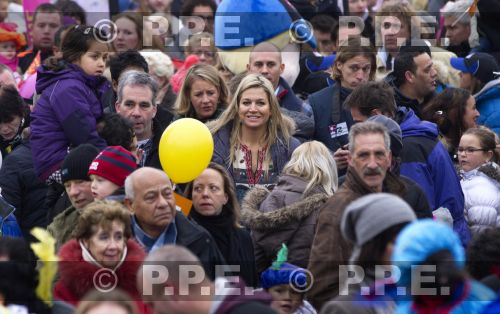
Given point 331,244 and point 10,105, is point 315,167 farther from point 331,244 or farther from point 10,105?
point 10,105

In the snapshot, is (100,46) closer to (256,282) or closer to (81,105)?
(81,105)

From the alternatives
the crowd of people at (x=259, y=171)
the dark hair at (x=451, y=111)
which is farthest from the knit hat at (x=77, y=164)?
the dark hair at (x=451, y=111)

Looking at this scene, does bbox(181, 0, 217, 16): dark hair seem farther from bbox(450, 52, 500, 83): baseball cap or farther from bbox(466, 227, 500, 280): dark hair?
bbox(466, 227, 500, 280): dark hair

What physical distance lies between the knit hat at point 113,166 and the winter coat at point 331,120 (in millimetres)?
2342

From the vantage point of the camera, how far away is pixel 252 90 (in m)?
10.1

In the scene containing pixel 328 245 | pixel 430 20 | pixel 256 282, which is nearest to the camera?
pixel 328 245

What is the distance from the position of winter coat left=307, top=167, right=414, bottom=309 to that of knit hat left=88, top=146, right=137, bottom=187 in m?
1.51

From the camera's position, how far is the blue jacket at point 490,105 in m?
12.0

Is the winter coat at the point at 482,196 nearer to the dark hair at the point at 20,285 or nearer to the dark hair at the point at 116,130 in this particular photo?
the dark hair at the point at 116,130

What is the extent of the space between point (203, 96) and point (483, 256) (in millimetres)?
3879

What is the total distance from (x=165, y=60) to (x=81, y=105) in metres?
2.64

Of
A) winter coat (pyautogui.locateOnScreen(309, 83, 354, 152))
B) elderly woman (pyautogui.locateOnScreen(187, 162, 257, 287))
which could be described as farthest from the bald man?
winter coat (pyautogui.locateOnScreen(309, 83, 354, 152))

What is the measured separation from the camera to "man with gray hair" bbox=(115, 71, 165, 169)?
10148 millimetres

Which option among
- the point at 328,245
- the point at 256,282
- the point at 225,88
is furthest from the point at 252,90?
the point at 328,245
